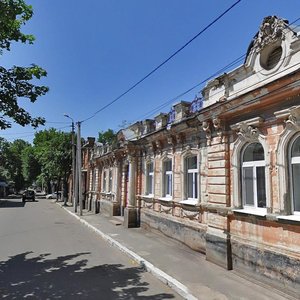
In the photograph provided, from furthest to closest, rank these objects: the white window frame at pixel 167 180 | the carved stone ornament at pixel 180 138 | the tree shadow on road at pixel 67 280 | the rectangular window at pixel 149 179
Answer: the rectangular window at pixel 149 179, the white window frame at pixel 167 180, the carved stone ornament at pixel 180 138, the tree shadow on road at pixel 67 280

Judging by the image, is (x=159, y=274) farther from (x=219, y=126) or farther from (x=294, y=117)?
(x=294, y=117)

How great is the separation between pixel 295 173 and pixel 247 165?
4.83 ft

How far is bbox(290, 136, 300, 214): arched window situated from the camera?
22.2ft

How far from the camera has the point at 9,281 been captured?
715 cm

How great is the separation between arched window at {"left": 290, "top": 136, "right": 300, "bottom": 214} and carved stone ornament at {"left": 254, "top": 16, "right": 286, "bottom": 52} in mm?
2493

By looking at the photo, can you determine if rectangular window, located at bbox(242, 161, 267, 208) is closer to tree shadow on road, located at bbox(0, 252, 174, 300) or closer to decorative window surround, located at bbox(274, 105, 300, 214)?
decorative window surround, located at bbox(274, 105, 300, 214)

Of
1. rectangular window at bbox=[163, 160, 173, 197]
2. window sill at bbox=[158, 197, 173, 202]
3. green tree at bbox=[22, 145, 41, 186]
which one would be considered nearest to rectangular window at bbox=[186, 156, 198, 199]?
window sill at bbox=[158, 197, 173, 202]

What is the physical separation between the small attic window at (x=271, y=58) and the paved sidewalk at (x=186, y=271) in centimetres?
524

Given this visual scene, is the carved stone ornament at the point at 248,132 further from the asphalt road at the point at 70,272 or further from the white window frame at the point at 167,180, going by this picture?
the white window frame at the point at 167,180

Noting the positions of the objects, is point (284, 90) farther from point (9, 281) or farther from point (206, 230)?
point (9, 281)

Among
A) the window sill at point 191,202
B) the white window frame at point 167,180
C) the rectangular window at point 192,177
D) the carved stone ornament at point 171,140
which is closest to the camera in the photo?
the window sill at point 191,202

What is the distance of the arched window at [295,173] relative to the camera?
267 inches

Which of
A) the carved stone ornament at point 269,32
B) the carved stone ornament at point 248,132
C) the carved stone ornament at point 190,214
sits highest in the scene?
the carved stone ornament at point 269,32

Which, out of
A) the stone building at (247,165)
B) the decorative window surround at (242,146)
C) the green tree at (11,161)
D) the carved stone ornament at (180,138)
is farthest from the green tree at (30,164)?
the decorative window surround at (242,146)
